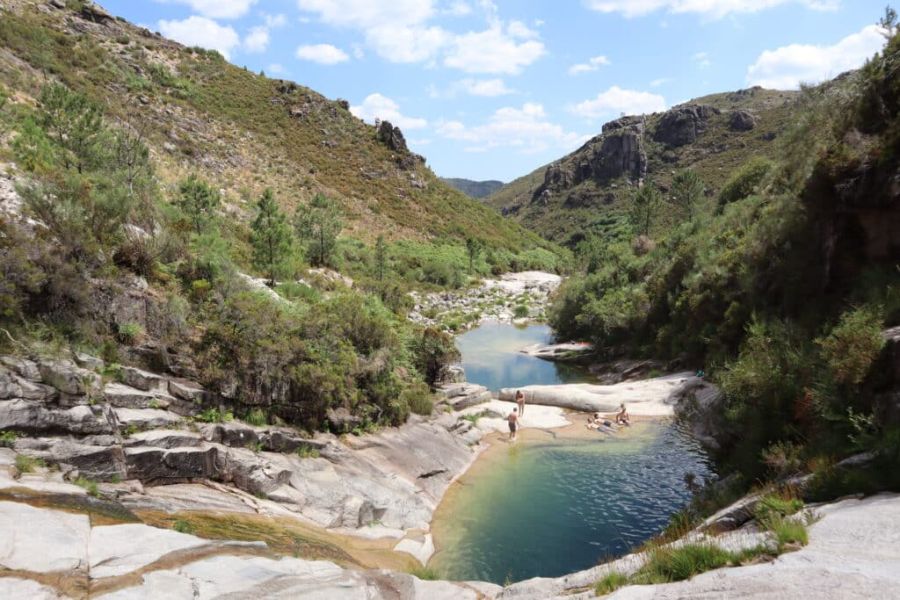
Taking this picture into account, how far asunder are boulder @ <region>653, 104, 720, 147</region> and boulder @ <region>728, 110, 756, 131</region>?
41.5 feet

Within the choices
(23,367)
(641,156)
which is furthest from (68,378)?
(641,156)

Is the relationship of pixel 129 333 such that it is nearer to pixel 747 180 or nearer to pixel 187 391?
pixel 187 391

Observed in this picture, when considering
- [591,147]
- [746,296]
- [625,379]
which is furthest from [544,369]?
[591,147]

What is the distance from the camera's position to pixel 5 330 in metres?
11.2

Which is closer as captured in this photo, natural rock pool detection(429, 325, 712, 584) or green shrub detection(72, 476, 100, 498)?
green shrub detection(72, 476, 100, 498)

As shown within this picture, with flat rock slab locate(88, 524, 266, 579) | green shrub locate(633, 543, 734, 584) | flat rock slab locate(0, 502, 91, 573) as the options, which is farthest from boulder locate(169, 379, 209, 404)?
green shrub locate(633, 543, 734, 584)

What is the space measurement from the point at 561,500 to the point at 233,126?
68980mm

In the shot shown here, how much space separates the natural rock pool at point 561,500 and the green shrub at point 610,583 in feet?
10.2

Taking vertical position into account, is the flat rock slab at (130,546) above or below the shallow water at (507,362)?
above

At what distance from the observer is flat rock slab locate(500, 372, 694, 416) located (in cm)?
2620

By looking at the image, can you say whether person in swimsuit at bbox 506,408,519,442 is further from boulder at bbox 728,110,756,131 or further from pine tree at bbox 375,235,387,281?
boulder at bbox 728,110,756,131

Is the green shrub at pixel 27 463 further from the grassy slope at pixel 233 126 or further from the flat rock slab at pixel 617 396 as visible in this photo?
the grassy slope at pixel 233 126

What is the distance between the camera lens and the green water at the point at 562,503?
14156 millimetres

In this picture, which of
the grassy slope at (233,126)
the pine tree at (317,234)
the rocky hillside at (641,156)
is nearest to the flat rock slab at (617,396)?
the pine tree at (317,234)
